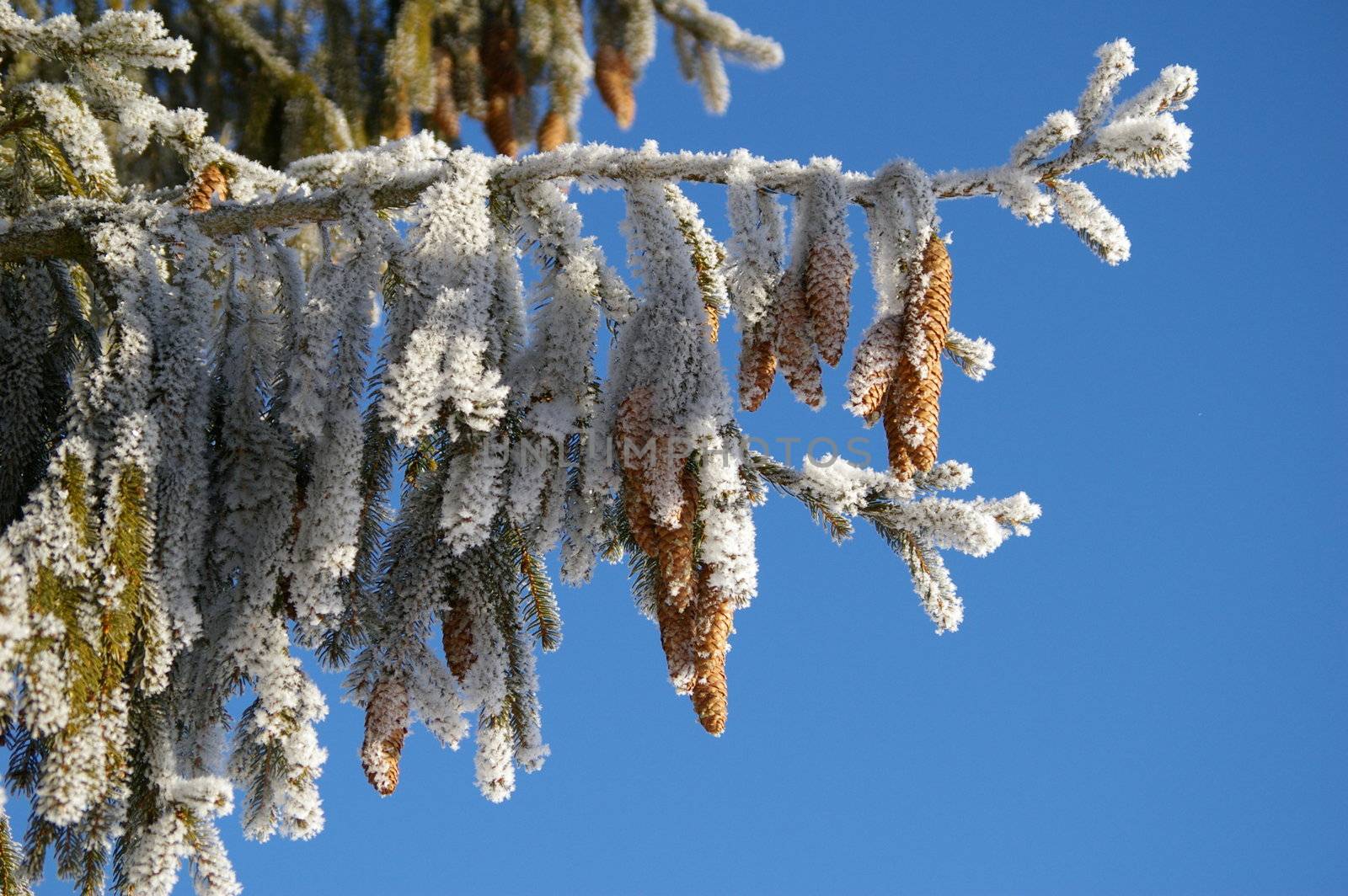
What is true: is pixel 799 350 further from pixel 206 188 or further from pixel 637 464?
pixel 206 188

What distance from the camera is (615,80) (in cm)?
524

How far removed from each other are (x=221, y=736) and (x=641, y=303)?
4.11ft

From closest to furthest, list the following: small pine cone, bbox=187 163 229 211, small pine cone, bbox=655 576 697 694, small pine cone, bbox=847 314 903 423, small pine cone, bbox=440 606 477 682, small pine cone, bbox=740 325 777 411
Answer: small pine cone, bbox=847 314 903 423
small pine cone, bbox=655 576 697 694
small pine cone, bbox=740 325 777 411
small pine cone, bbox=440 606 477 682
small pine cone, bbox=187 163 229 211

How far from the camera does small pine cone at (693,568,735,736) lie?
198 cm

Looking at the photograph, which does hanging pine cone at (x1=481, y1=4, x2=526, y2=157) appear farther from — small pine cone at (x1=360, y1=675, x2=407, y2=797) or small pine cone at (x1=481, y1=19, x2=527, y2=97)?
small pine cone at (x1=360, y1=675, x2=407, y2=797)

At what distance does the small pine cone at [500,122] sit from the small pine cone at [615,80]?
441mm

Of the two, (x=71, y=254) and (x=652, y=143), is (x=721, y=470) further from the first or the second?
(x=71, y=254)

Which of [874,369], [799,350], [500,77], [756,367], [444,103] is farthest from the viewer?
[500,77]

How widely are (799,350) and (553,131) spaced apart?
3419 mm

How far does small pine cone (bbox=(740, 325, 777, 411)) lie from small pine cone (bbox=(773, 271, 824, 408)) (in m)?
0.07

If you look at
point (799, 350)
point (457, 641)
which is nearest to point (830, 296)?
point (799, 350)

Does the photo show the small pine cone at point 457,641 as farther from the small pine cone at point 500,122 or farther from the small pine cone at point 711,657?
the small pine cone at point 500,122

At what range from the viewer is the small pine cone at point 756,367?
2.12 meters

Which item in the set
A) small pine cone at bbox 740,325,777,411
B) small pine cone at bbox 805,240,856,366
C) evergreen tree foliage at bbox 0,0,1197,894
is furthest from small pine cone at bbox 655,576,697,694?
small pine cone at bbox 805,240,856,366
